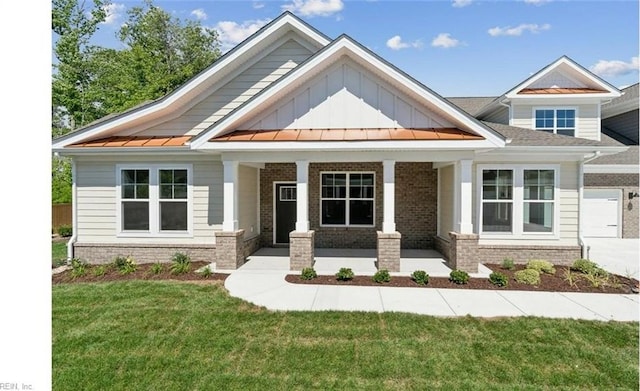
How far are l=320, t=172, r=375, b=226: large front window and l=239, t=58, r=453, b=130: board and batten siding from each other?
10.8ft

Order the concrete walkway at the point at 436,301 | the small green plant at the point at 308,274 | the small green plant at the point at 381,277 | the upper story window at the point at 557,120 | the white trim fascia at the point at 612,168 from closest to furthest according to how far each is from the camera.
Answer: the concrete walkway at the point at 436,301 → the small green plant at the point at 381,277 → the small green plant at the point at 308,274 → the upper story window at the point at 557,120 → the white trim fascia at the point at 612,168

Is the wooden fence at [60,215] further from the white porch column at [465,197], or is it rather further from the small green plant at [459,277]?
the white porch column at [465,197]

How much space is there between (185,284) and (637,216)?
61.8ft

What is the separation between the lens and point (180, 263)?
9.38 meters

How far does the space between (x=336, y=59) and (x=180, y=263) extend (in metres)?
7.16

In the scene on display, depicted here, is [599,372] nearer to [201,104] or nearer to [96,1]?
[201,104]

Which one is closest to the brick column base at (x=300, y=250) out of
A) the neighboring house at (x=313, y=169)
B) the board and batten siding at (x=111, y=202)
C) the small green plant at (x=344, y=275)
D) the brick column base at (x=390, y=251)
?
the neighboring house at (x=313, y=169)

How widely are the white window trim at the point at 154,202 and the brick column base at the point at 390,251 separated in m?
5.84

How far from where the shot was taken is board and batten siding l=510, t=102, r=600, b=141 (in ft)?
44.8

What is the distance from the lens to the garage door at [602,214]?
1487 centimetres

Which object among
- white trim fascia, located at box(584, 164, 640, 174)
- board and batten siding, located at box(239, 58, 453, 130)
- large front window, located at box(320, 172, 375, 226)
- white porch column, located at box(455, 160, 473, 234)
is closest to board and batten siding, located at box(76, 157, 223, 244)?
board and batten siding, located at box(239, 58, 453, 130)

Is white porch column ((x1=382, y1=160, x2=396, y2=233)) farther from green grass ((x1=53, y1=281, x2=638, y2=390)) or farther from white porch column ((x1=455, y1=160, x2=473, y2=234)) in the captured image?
green grass ((x1=53, y1=281, x2=638, y2=390))

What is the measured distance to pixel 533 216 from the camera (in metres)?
9.99

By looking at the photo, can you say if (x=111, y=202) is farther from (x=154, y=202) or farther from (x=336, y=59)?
(x=336, y=59)
